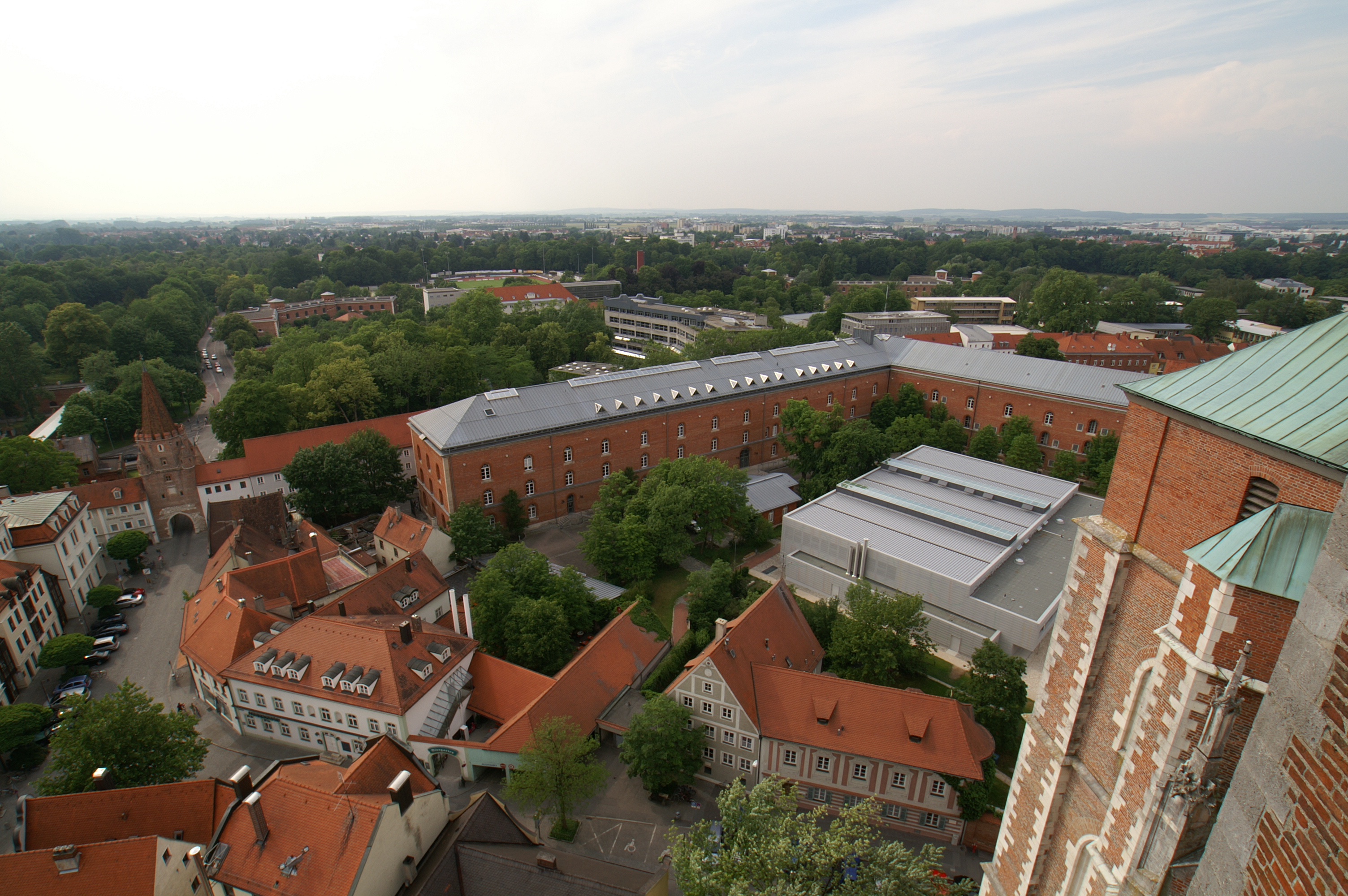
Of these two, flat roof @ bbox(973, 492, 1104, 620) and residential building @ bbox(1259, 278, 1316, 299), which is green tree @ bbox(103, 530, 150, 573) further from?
residential building @ bbox(1259, 278, 1316, 299)

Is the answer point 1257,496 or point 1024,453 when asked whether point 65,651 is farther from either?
point 1024,453

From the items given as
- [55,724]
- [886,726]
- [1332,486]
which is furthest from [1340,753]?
[55,724]

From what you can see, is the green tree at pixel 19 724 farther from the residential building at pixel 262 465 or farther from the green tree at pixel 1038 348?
the green tree at pixel 1038 348

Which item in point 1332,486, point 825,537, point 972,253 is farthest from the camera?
point 972,253

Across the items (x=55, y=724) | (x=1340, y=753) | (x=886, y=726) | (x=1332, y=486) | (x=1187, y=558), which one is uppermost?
(x=1332, y=486)

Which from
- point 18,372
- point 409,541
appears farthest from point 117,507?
point 18,372

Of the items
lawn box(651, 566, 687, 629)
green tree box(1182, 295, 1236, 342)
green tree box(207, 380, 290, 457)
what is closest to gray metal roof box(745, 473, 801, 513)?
lawn box(651, 566, 687, 629)

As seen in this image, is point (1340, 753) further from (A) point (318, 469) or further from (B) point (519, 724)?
(A) point (318, 469)

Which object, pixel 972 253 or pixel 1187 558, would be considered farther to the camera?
pixel 972 253
